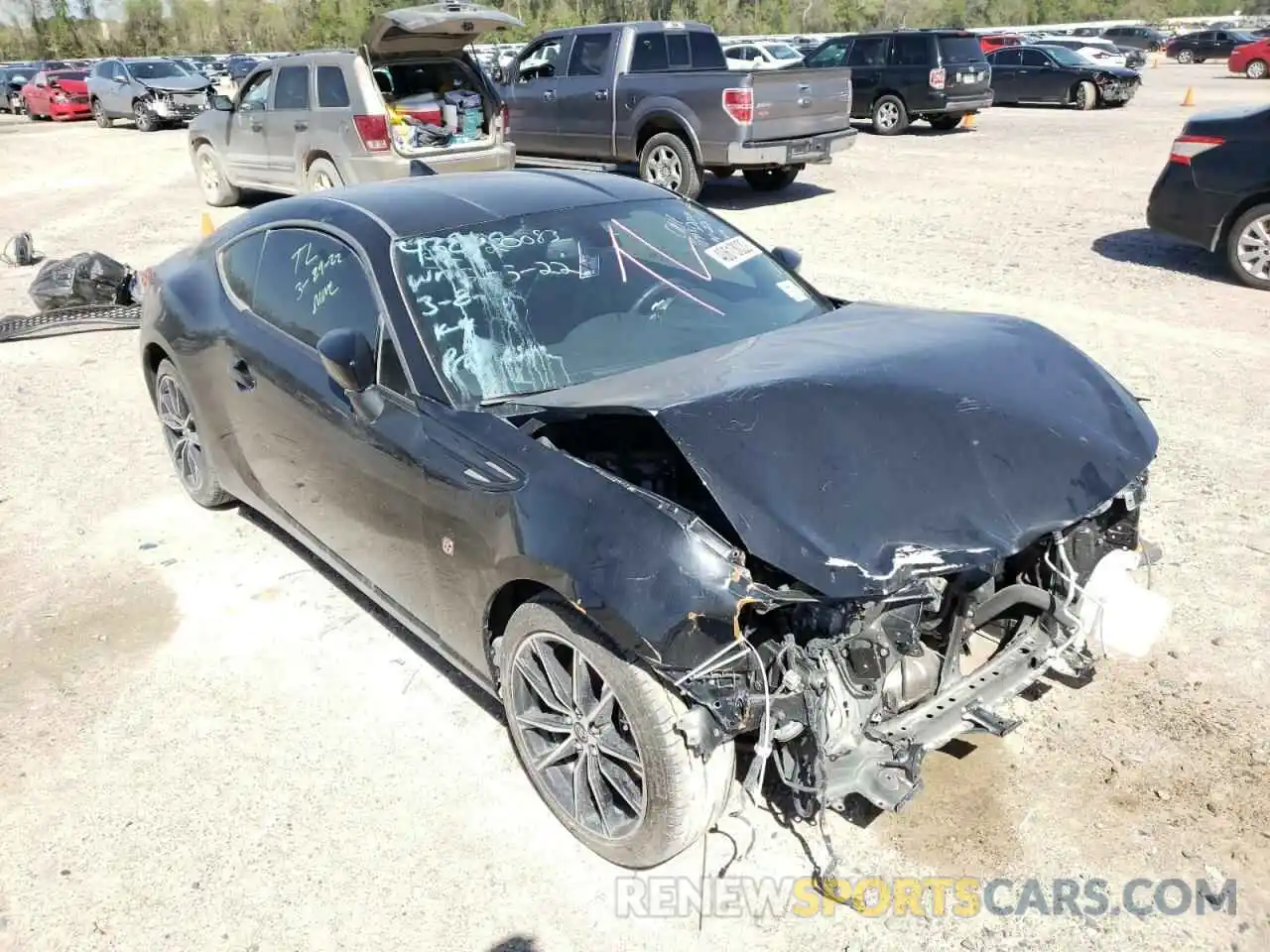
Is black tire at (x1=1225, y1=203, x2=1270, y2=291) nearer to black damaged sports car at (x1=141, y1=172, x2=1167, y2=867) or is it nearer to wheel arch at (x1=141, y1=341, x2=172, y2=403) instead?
black damaged sports car at (x1=141, y1=172, x2=1167, y2=867)

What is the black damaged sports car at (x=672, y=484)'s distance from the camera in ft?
8.32

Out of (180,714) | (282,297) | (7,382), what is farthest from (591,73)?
(180,714)

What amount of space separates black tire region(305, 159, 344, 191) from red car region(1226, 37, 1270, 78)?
29609 millimetres

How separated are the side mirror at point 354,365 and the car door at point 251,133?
33.6 feet

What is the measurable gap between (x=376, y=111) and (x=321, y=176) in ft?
3.91

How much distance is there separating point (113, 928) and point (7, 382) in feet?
18.8

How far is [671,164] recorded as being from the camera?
1209 cm

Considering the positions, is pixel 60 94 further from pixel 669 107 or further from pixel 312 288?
pixel 312 288

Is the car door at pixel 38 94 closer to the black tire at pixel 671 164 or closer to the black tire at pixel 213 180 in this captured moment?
the black tire at pixel 213 180

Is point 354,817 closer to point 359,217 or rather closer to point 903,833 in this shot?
point 903,833

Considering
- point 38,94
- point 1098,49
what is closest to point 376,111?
point 38,94

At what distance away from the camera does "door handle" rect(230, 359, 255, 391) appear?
4078 mm

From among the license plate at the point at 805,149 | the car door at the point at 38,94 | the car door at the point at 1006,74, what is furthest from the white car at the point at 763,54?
the car door at the point at 38,94

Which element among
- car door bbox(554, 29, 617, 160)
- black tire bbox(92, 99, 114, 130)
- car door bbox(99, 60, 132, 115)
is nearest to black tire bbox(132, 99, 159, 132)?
car door bbox(99, 60, 132, 115)
